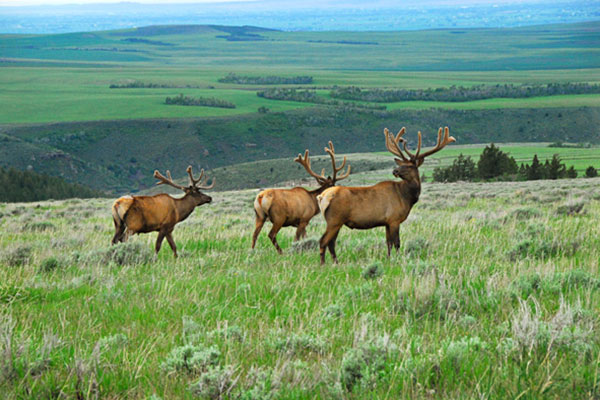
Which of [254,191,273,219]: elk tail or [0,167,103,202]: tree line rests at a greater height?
[254,191,273,219]: elk tail

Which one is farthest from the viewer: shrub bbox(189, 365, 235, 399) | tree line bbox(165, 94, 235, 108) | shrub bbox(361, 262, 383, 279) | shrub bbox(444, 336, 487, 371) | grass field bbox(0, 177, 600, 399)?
tree line bbox(165, 94, 235, 108)

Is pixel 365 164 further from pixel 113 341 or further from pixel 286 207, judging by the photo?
pixel 113 341

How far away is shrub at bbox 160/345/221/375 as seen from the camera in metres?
3.98

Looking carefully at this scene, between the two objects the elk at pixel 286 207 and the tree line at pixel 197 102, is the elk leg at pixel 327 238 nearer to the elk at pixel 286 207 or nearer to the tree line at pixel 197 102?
the elk at pixel 286 207

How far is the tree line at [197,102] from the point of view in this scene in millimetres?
185750

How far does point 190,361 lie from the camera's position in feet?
13.1

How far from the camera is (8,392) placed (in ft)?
11.9

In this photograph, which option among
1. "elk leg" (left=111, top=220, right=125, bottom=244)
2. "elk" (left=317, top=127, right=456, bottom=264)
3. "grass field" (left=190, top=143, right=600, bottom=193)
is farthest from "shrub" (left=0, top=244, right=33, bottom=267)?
"grass field" (left=190, top=143, right=600, bottom=193)

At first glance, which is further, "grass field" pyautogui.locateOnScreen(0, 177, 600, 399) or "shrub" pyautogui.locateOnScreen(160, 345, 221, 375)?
"shrub" pyautogui.locateOnScreen(160, 345, 221, 375)

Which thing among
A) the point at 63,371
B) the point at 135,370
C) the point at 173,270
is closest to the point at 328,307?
the point at 135,370

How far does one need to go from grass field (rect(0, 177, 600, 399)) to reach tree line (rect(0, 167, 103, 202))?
6701 cm

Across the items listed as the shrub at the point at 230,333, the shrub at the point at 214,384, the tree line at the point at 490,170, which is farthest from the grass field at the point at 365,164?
the shrub at the point at 214,384

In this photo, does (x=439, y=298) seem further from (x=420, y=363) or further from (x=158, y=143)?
(x=158, y=143)

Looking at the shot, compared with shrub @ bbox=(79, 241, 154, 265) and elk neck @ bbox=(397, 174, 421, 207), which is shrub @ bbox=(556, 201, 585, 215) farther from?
shrub @ bbox=(79, 241, 154, 265)
